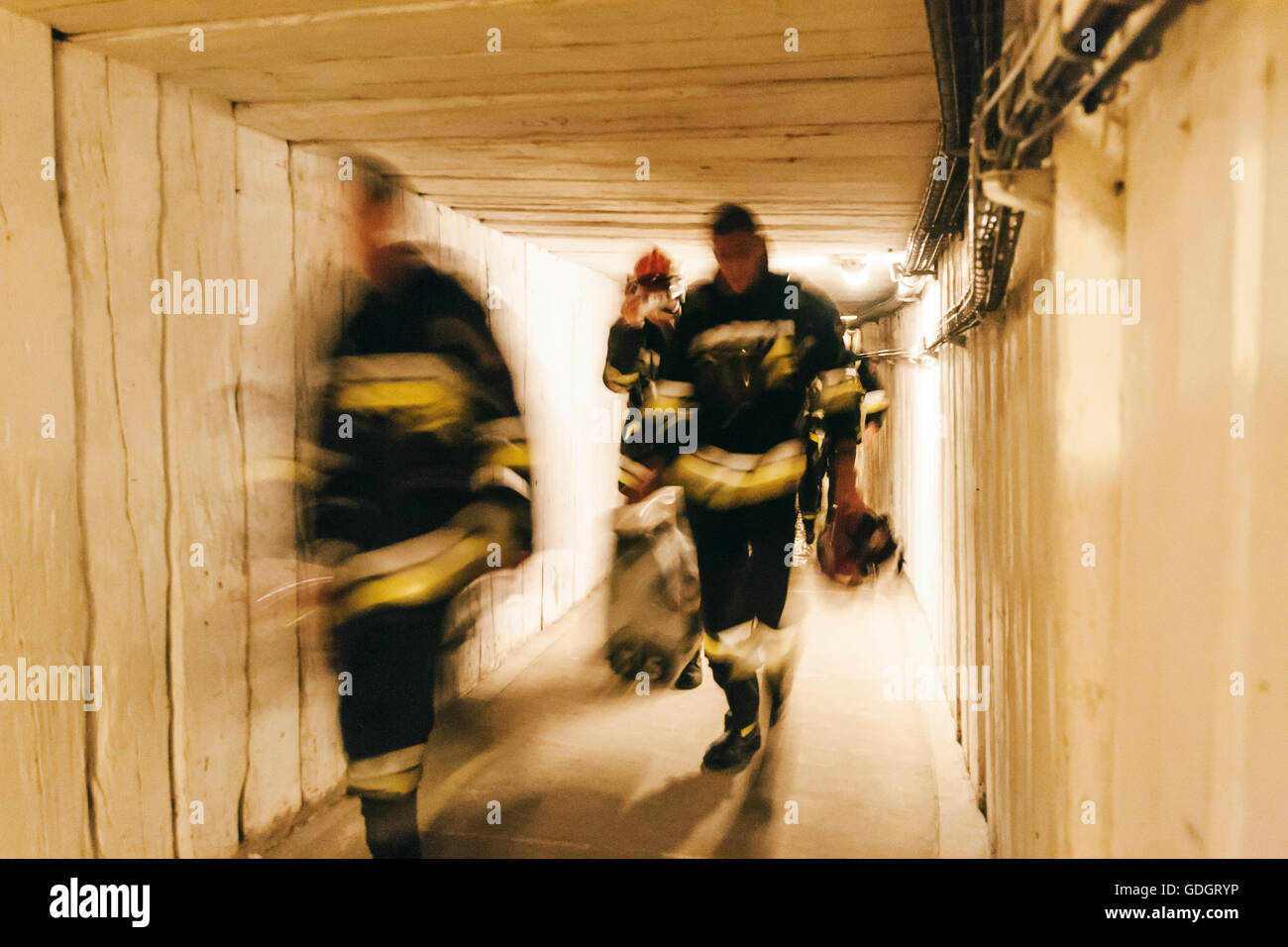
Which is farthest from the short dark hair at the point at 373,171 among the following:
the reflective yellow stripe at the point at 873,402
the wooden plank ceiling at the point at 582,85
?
the reflective yellow stripe at the point at 873,402

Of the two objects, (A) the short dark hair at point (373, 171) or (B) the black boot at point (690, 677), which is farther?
(B) the black boot at point (690, 677)

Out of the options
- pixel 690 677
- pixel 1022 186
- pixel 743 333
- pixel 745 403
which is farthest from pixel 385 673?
pixel 690 677

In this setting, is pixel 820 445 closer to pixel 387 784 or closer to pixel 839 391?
pixel 839 391

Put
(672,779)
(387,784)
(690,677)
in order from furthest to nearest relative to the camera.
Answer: (690,677) < (672,779) < (387,784)

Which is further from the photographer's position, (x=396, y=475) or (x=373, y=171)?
(x=373, y=171)

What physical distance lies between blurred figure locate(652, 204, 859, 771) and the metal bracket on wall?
1370 mm

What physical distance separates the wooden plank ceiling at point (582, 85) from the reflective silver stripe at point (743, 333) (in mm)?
580

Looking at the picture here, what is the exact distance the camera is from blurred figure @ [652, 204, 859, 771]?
269 cm

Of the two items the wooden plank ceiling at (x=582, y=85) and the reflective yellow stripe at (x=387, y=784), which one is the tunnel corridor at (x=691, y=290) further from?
the reflective yellow stripe at (x=387, y=784)

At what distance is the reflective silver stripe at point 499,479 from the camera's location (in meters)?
1.93

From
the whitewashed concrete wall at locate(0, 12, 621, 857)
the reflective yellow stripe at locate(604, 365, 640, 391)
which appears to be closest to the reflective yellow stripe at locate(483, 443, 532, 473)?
the whitewashed concrete wall at locate(0, 12, 621, 857)

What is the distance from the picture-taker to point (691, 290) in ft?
9.11

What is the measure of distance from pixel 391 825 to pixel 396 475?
98 centimetres

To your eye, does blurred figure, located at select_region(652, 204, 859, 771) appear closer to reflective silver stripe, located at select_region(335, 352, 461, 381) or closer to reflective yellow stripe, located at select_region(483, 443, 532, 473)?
reflective yellow stripe, located at select_region(483, 443, 532, 473)
